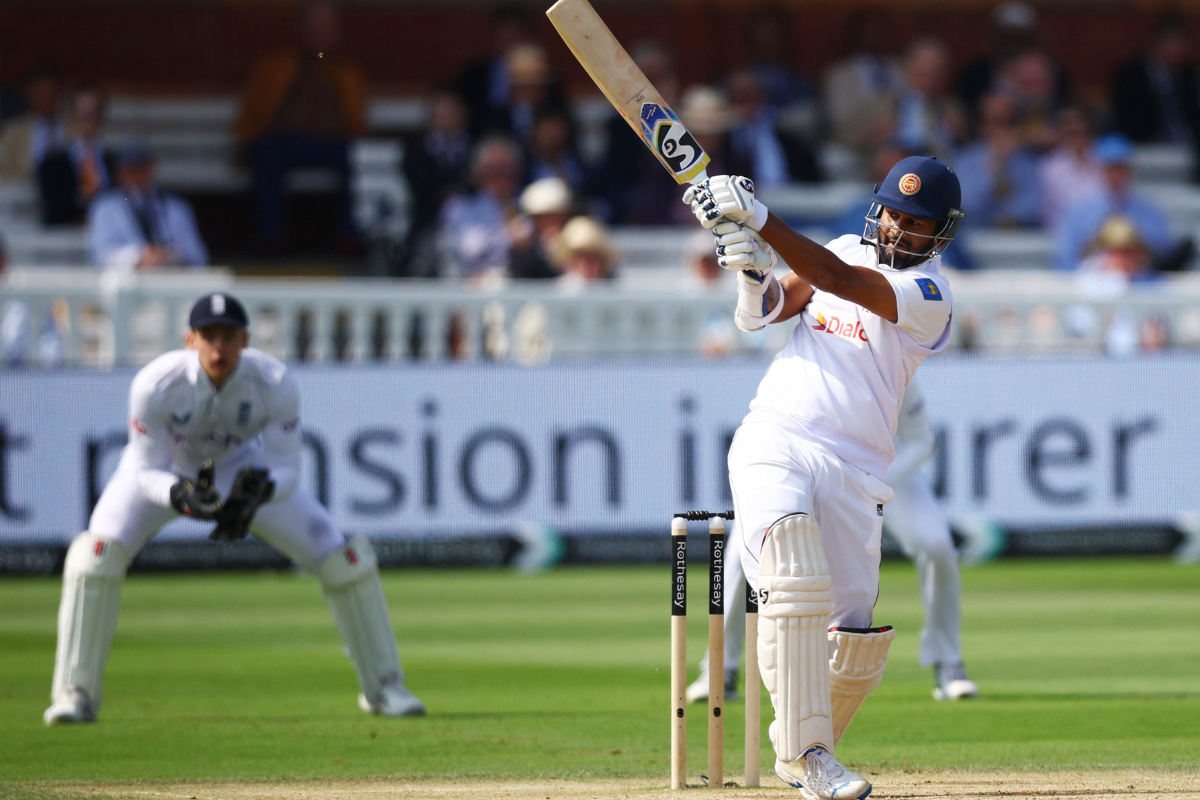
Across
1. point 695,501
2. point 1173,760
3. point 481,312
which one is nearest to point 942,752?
point 1173,760

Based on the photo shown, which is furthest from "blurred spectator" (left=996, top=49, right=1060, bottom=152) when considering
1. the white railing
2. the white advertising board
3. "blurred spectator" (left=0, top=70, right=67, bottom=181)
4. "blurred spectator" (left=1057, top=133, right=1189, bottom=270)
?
"blurred spectator" (left=0, top=70, right=67, bottom=181)

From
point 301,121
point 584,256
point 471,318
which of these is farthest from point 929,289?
point 301,121

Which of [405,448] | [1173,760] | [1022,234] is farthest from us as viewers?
[1022,234]

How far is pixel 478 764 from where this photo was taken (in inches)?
221

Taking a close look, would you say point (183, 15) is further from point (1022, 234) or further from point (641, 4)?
point (1022, 234)

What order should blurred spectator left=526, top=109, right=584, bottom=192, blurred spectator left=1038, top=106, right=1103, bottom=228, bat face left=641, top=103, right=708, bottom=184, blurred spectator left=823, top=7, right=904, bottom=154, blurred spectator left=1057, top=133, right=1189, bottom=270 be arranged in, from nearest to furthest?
bat face left=641, top=103, right=708, bottom=184 → blurred spectator left=1057, top=133, right=1189, bottom=270 → blurred spectator left=526, top=109, right=584, bottom=192 → blurred spectator left=1038, top=106, right=1103, bottom=228 → blurred spectator left=823, top=7, right=904, bottom=154

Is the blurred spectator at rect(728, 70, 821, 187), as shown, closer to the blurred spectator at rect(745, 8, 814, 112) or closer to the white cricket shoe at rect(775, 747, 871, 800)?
the blurred spectator at rect(745, 8, 814, 112)

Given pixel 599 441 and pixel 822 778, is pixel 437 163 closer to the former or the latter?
pixel 599 441

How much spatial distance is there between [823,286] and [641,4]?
40.7 ft

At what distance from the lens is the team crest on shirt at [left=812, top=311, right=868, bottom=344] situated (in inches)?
197

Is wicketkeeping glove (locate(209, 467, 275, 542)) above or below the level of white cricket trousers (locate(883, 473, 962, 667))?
above

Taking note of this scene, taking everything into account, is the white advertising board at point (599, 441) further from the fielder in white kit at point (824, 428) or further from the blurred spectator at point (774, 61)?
the fielder in white kit at point (824, 428)

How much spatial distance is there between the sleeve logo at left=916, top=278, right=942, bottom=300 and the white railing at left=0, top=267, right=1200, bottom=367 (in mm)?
6038

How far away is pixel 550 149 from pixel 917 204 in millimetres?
8568
